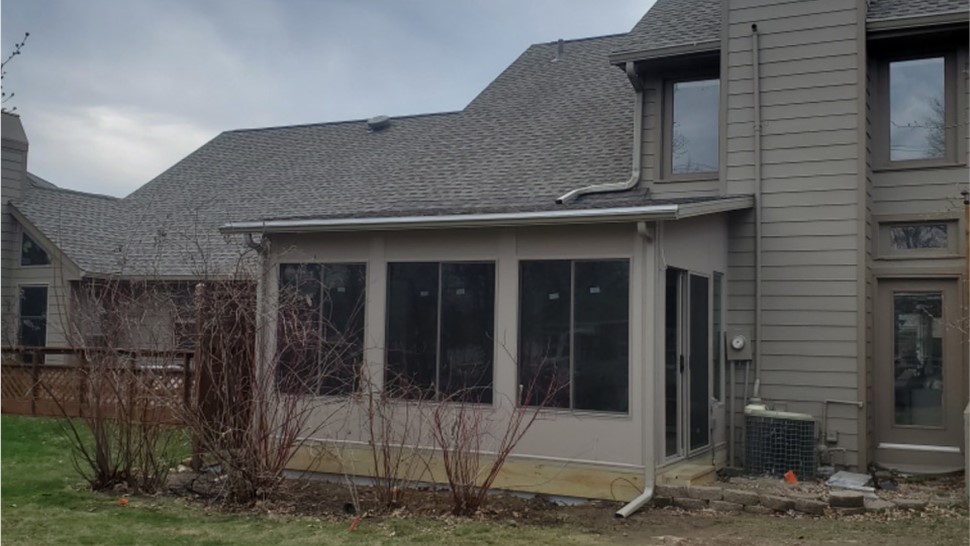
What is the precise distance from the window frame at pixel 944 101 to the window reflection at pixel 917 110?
34 mm

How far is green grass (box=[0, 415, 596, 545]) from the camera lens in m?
6.47

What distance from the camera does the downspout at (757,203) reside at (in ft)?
30.6

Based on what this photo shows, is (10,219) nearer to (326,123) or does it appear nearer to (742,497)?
(326,123)

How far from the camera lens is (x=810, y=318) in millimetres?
9125

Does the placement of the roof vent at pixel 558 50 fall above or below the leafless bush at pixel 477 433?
above

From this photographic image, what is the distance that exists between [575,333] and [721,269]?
206 cm

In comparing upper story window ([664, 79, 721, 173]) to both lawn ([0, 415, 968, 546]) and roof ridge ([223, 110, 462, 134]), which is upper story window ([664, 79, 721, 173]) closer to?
lawn ([0, 415, 968, 546])

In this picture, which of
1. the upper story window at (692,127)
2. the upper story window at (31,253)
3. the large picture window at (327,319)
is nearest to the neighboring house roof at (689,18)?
the upper story window at (692,127)

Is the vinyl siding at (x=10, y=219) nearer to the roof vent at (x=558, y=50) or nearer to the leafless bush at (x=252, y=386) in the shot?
the leafless bush at (x=252, y=386)

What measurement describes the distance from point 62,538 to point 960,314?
826 cm

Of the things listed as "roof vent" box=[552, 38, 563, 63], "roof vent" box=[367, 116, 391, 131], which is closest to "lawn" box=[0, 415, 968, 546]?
"roof vent" box=[552, 38, 563, 63]

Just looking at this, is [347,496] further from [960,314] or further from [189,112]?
[189,112]

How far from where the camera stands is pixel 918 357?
9.15m

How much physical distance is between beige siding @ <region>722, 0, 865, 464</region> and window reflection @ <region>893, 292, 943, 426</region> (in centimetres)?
68
